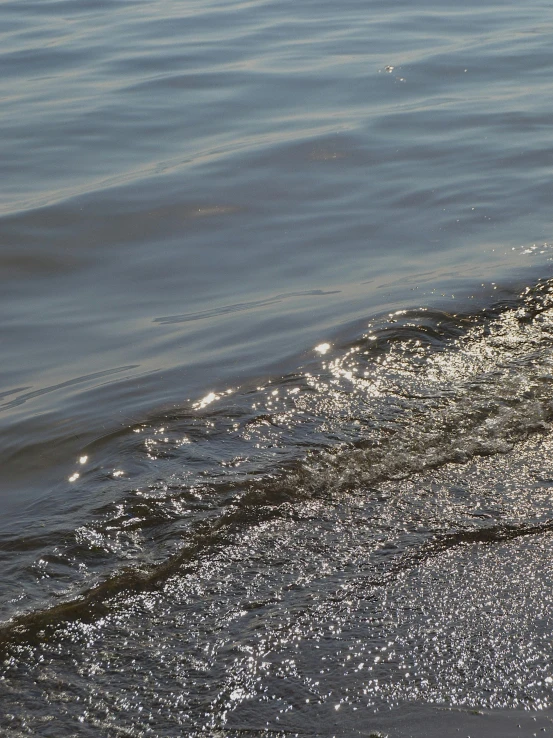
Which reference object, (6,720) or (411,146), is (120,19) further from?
(6,720)

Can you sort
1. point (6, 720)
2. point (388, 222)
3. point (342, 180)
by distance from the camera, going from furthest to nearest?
point (342, 180)
point (388, 222)
point (6, 720)

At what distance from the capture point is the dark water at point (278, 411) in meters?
2.41

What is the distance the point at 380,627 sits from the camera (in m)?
2.53

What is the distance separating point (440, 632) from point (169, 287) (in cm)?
337

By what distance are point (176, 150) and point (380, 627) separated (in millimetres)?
5856

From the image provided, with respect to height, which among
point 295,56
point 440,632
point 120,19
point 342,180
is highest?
point 120,19

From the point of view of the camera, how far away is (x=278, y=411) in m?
3.95

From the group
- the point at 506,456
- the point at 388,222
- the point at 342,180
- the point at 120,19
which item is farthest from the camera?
the point at 120,19

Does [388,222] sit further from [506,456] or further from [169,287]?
[506,456]

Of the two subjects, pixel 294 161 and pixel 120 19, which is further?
pixel 120 19

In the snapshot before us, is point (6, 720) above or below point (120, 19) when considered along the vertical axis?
below

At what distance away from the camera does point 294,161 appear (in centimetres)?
734

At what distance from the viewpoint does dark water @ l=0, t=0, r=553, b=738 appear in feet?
7.91

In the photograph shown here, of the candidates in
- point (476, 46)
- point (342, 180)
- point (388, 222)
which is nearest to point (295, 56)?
point (476, 46)
